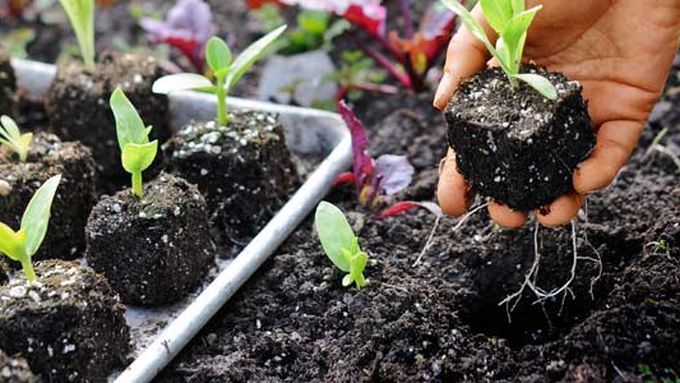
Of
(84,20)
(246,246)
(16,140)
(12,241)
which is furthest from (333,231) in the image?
(84,20)

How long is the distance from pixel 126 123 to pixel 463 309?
0.72 m

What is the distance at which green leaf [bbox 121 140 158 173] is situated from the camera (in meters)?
1.97

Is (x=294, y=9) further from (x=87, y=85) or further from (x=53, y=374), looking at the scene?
(x=53, y=374)

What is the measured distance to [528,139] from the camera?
70.2 inches

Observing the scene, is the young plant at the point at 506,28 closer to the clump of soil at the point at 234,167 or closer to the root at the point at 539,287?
the root at the point at 539,287

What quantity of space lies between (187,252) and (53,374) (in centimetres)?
39

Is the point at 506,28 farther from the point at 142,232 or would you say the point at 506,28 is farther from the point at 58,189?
the point at 58,189

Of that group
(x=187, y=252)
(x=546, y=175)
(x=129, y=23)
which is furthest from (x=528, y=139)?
(x=129, y=23)

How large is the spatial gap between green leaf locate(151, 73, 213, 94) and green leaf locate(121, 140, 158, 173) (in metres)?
0.15

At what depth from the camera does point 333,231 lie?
1964 millimetres

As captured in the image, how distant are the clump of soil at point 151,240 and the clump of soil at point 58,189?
0.52ft

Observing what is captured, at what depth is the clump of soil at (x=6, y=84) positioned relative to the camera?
262cm

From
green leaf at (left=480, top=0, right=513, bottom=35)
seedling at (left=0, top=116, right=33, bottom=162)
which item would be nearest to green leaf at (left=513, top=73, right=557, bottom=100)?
green leaf at (left=480, top=0, right=513, bottom=35)

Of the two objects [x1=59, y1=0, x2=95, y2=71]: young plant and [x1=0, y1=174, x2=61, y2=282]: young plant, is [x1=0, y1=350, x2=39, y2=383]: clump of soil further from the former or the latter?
[x1=59, y1=0, x2=95, y2=71]: young plant
